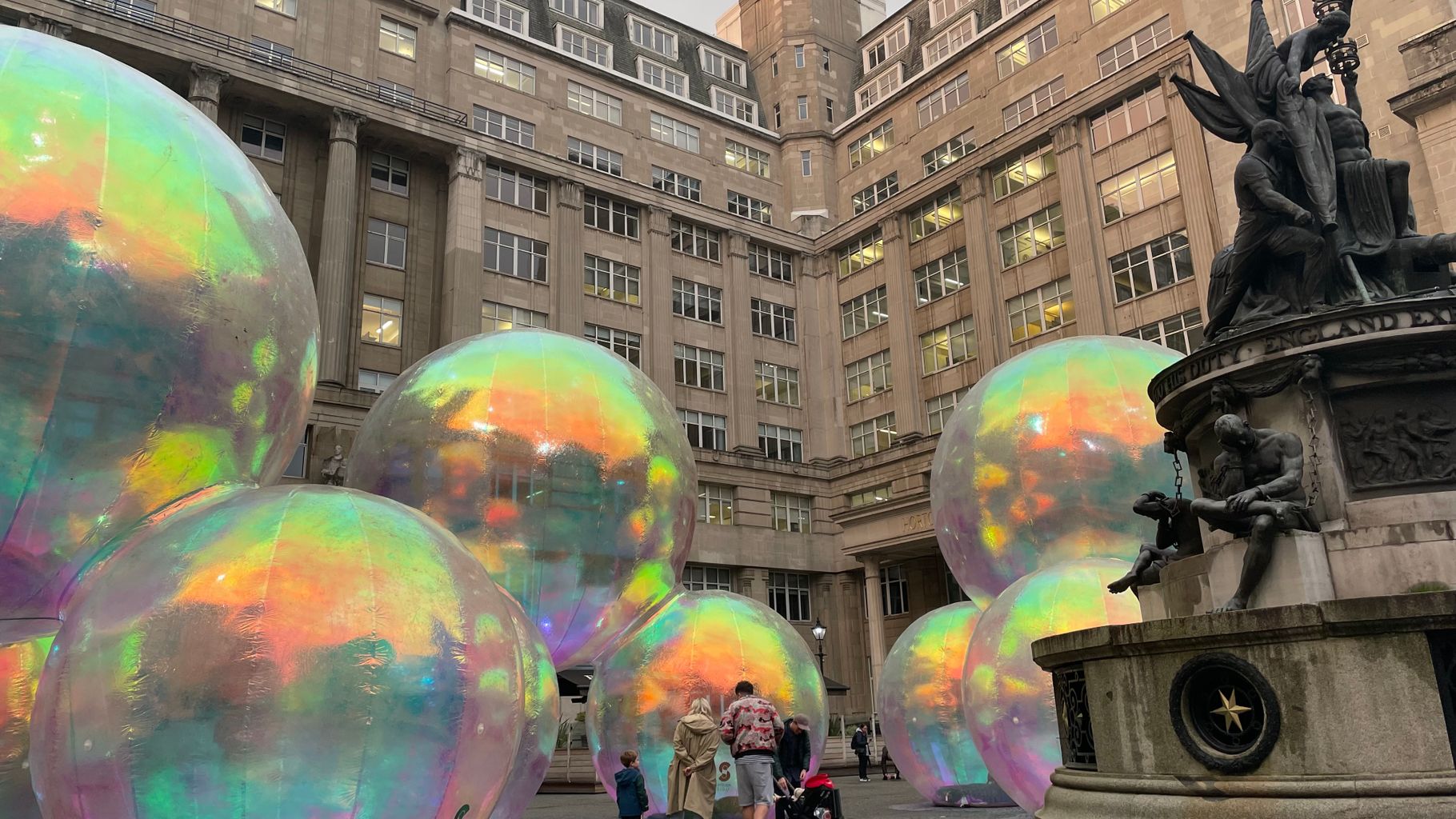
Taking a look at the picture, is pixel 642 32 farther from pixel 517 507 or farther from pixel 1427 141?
pixel 517 507

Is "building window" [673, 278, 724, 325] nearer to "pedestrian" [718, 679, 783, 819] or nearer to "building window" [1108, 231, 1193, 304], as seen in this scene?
"building window" [1108, 231, 1193, 304]

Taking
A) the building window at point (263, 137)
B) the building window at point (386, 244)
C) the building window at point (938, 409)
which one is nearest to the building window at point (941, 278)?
the building window at point (938, 409)

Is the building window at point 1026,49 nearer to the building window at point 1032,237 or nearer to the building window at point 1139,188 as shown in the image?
the building window at point 1032,237

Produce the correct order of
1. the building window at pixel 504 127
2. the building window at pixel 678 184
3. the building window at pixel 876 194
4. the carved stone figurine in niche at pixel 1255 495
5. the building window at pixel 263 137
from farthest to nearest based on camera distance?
the building window at pixel 876 194, the building window at pixel 678 184, the building window at pixel 504 127, the building window at pixel 263 137, the carved stone figurine in niche at pixel 1255 495

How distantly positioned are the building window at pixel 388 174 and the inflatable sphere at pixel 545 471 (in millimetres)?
33940

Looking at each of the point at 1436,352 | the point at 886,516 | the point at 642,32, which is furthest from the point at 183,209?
the point at 642,32

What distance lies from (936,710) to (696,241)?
39.8 meters

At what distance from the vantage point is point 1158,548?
26.6 ft

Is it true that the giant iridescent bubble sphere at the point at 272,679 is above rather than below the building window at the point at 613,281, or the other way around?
below

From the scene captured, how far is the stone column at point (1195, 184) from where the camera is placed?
35531 mm

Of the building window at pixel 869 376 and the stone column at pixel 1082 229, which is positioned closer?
the stone column at pixel 1082 229

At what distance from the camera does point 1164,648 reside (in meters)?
6.24

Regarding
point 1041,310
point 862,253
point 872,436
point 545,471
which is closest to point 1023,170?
point 1041,310

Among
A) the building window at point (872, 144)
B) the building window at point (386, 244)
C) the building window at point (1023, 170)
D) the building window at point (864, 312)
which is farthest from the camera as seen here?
the building window at point (872, 144)
